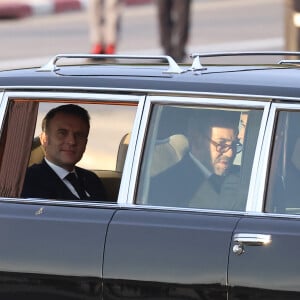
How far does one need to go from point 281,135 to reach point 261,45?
1507 centimetres

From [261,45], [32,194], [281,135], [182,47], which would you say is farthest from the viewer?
[261,45]

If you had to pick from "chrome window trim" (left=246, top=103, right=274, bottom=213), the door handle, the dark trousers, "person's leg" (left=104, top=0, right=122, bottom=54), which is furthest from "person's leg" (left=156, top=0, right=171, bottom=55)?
the door handle

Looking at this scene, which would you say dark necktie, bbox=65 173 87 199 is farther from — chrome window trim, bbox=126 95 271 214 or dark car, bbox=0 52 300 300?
chrome window trim, bbox=126 95 271 214

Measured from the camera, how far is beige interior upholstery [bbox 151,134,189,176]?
18.4 ft

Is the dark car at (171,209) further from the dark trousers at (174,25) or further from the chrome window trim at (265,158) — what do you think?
the dark trousers at (174,25)

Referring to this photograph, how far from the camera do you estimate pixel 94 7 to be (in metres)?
17.4

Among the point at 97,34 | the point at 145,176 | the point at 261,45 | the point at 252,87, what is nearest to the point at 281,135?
the point at 252,87

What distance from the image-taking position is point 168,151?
5609mm

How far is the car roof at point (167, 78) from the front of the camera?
5453 mm

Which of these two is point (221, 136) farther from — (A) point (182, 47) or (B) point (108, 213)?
(A) point (182, 47)

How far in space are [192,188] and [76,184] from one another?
75 centimetres

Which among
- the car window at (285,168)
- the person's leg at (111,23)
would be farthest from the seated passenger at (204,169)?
the person's leg at (111,23)

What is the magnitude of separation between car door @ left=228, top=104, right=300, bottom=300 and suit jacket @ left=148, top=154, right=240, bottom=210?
17 centimetres

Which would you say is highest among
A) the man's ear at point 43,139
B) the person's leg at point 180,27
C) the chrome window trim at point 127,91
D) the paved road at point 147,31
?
the paved road at point 147,31
